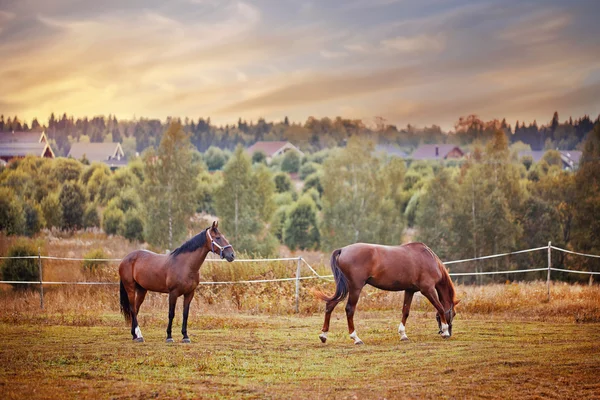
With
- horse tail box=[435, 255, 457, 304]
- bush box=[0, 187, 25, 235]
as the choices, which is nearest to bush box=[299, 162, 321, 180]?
bush box=[0, 187, 25, 235]

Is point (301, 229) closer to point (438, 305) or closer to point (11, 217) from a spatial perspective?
point (11, 217)

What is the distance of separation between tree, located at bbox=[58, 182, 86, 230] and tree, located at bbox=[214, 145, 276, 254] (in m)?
9.20

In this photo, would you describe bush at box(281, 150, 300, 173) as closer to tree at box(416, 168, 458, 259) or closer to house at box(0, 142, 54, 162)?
house at box(0, 142, 54, 162)

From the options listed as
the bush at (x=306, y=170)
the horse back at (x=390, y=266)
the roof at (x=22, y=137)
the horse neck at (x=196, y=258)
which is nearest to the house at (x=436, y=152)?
the bush at (x=306, y=170)

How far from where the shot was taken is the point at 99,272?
22.1 meters

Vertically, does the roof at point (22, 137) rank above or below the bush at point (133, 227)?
above

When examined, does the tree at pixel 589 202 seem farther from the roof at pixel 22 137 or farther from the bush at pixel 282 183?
the roof at pixel 22 137

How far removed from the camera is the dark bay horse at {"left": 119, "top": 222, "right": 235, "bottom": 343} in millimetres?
11547

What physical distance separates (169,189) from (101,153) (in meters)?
44.7

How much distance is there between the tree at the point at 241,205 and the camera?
42.0m

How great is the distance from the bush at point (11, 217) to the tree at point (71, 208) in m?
5.01

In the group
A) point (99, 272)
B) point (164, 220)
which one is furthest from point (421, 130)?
point (99, 272)

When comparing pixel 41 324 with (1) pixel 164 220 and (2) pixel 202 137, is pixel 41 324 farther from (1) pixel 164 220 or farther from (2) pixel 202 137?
(2) pixel 202 137

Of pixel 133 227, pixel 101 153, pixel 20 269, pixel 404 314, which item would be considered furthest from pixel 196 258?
pixel 101 153
